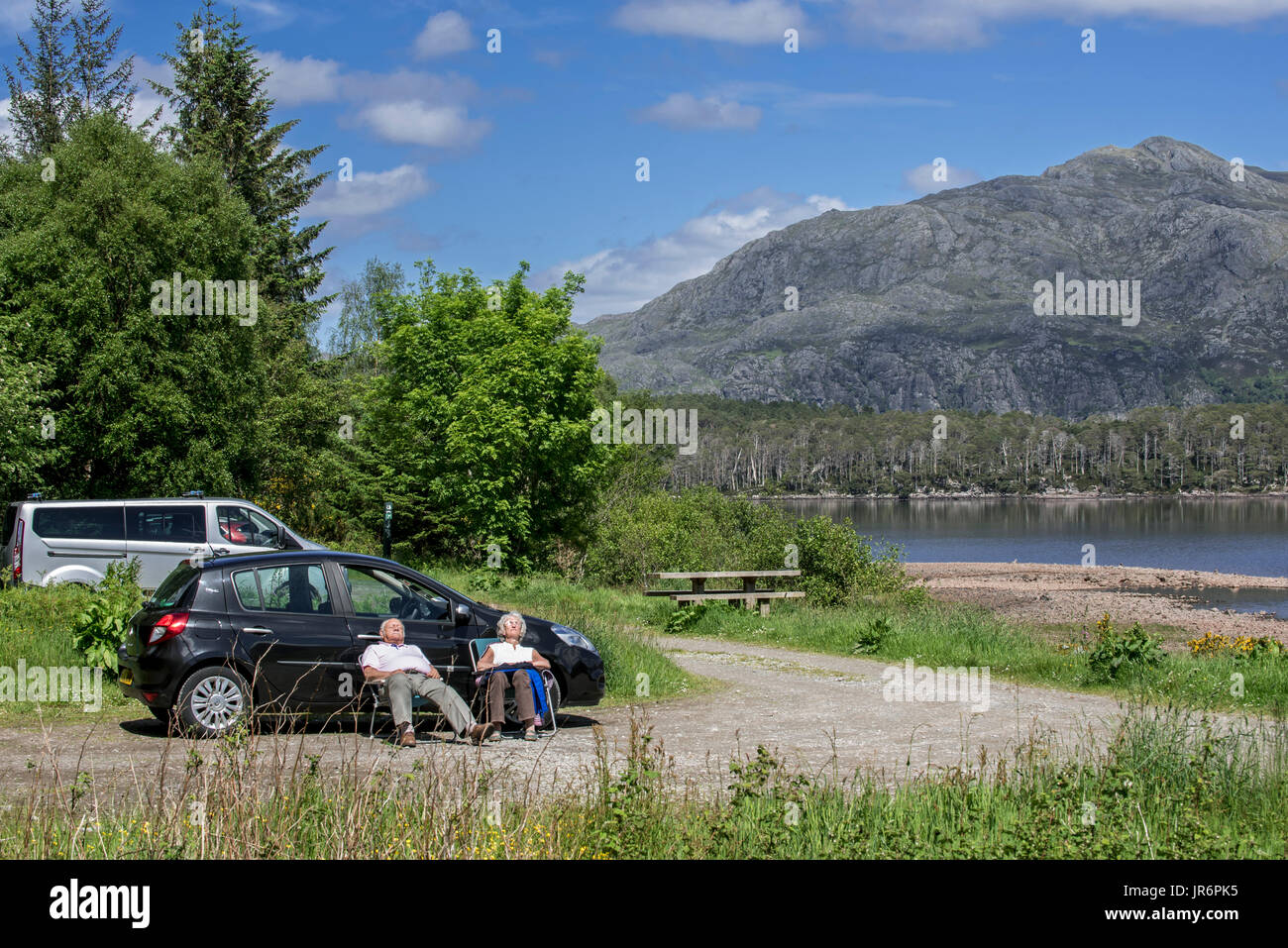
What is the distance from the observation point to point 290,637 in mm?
10602

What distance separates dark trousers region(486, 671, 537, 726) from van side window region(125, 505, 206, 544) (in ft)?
35.6

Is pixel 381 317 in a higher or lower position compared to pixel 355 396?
higher

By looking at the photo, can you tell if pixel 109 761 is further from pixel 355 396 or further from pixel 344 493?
pixel 355 396

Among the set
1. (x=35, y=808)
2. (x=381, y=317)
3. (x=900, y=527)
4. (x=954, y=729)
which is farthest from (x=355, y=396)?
(x=900, y=527)

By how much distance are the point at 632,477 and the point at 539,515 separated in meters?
23.5

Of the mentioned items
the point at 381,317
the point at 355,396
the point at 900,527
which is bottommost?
the point at 900,527

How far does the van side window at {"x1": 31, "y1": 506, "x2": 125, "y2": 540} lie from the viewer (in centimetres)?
1819

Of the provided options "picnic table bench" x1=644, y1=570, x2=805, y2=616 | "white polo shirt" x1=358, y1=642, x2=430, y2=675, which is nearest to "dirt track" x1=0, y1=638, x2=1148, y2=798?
"white polo shirt" x1=358, y1=642, x2=430, y2=675

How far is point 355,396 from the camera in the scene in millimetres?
42875

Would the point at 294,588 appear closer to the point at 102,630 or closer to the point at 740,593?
the point at 102,630

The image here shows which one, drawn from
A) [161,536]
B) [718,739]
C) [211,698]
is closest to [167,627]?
[211,698]

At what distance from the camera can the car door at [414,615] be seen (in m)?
11.0

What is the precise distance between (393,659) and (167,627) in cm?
205

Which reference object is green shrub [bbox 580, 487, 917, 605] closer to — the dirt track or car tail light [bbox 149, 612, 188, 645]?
the dirt track
